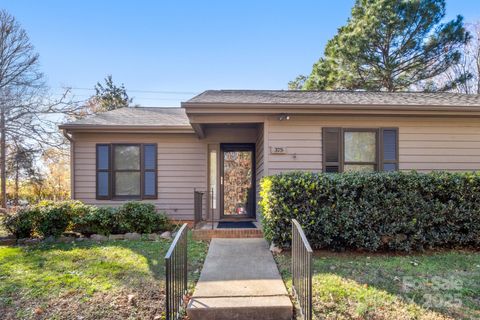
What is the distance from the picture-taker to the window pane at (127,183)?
8.42 metres

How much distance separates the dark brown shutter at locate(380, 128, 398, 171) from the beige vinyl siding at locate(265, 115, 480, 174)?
0.12 metres

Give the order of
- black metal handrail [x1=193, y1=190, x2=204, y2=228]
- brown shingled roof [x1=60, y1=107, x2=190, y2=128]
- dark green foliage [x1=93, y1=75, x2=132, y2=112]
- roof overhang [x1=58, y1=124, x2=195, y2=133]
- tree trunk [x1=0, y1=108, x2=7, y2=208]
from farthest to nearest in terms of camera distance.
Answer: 1. dark green foliage [x1=93, y1=75, x2=132, y2=112]
2. tree trunk [x1=0, y1=108, x2=7, y2=208]
3. brown shingled roof [x1=60, y1=107, x2=190, y2=128]
4. roof overhang [x1=58, y1=124, x2=195, y2=133]
5. black metal handrail [x1=193, y1=190, x2=204, y2=228]

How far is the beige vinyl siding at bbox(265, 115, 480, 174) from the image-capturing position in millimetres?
6680

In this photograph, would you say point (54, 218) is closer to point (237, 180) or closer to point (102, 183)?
point (102, 183)

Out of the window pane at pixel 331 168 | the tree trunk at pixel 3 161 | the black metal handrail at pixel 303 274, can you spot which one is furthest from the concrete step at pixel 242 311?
the tree trunk at pixel 3 161

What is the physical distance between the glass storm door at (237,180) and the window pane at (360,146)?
2830mm

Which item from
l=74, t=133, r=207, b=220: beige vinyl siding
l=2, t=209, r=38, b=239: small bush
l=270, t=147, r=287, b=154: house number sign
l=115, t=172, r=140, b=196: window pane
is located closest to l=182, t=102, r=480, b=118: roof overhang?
l=270, t=147, r=287, b=154: house number sign

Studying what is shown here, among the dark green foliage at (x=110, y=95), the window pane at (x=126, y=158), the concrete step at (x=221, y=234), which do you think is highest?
the dark green foliage at (x=110, y=95)

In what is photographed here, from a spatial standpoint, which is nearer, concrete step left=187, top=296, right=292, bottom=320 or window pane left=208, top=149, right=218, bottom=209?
concrete step left=187, top=296, right=292, bottom=320

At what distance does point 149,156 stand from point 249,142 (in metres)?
2.75

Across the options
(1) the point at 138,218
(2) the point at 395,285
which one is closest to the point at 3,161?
(1) the point at 138,218

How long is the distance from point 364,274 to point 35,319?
12.9 feet

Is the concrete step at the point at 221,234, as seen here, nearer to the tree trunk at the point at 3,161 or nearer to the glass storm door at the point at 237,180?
the glass storm door at the point at 237,180

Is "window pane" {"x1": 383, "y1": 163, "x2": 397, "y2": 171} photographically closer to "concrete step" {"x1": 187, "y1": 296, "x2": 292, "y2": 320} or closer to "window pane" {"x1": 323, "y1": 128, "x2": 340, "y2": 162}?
"window pane" {"x1": 323, "y1": 128, "x2": 340, "y2": 162}
